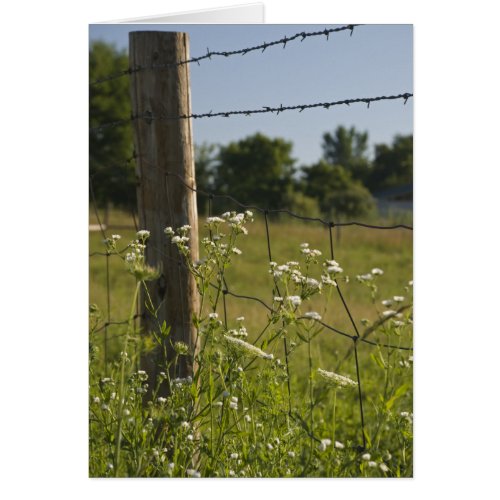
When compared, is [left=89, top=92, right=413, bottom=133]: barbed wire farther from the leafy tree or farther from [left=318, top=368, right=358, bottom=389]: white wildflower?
the leafy tree

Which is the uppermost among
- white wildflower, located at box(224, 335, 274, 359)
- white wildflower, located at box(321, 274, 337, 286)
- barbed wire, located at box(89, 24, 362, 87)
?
barbed wire, located at box(89, 24, 362, 87)

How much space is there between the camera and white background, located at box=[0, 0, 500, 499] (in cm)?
299

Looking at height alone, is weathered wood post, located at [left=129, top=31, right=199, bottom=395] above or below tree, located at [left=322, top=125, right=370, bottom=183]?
below

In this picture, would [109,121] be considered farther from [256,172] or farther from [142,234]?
[256,172]

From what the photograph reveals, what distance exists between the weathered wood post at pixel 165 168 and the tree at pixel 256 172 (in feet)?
66.9

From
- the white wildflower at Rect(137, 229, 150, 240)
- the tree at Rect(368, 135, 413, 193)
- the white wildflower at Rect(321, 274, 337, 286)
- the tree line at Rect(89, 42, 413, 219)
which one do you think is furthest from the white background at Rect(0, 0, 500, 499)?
the tree line at Rect(89, 42, 413, 219)

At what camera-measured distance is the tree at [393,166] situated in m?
20.3

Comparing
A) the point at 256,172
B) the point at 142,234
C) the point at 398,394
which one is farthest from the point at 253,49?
the point at 256,172

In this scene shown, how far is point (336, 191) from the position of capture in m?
26.7

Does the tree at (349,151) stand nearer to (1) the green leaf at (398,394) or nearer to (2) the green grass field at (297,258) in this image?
(2) the green grass field at (297,258)

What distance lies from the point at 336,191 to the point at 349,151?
157cm

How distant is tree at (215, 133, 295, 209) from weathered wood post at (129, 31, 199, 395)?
20402 millimetres
